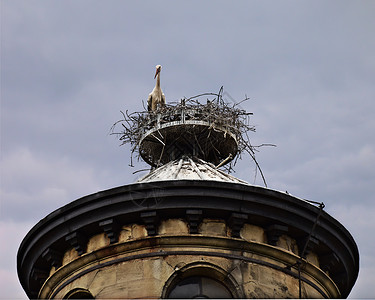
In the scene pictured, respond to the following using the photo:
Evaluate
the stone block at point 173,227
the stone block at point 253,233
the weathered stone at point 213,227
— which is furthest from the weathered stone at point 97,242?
the stone block at point 253,233

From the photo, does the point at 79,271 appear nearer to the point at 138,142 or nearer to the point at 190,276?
the point at 190,276

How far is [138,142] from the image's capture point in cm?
1766

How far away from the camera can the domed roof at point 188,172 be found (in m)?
14.8

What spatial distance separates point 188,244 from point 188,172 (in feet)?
8.75

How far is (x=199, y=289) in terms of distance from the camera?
40.4 ft

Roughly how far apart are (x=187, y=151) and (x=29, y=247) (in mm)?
4555

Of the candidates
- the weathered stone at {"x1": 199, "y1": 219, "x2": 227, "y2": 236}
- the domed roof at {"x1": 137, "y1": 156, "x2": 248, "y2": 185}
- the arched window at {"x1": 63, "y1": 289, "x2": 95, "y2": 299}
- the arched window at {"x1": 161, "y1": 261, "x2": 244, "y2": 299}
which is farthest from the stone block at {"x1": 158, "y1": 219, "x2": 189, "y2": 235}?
the domed roof at {"x1": 137, "y1": 156, "x2": 248, "y2": 185}

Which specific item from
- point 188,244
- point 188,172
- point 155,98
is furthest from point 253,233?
point 155,98

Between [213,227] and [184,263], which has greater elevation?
[213,227]

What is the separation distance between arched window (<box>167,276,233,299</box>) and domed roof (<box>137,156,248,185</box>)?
262 cm

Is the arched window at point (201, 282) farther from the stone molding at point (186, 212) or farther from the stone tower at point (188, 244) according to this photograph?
the stone molding at point (186, 212)

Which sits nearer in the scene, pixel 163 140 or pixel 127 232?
pixel 127 232

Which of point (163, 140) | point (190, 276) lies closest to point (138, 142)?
point (163, 140)

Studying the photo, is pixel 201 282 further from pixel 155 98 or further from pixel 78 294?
pixel 155 98
